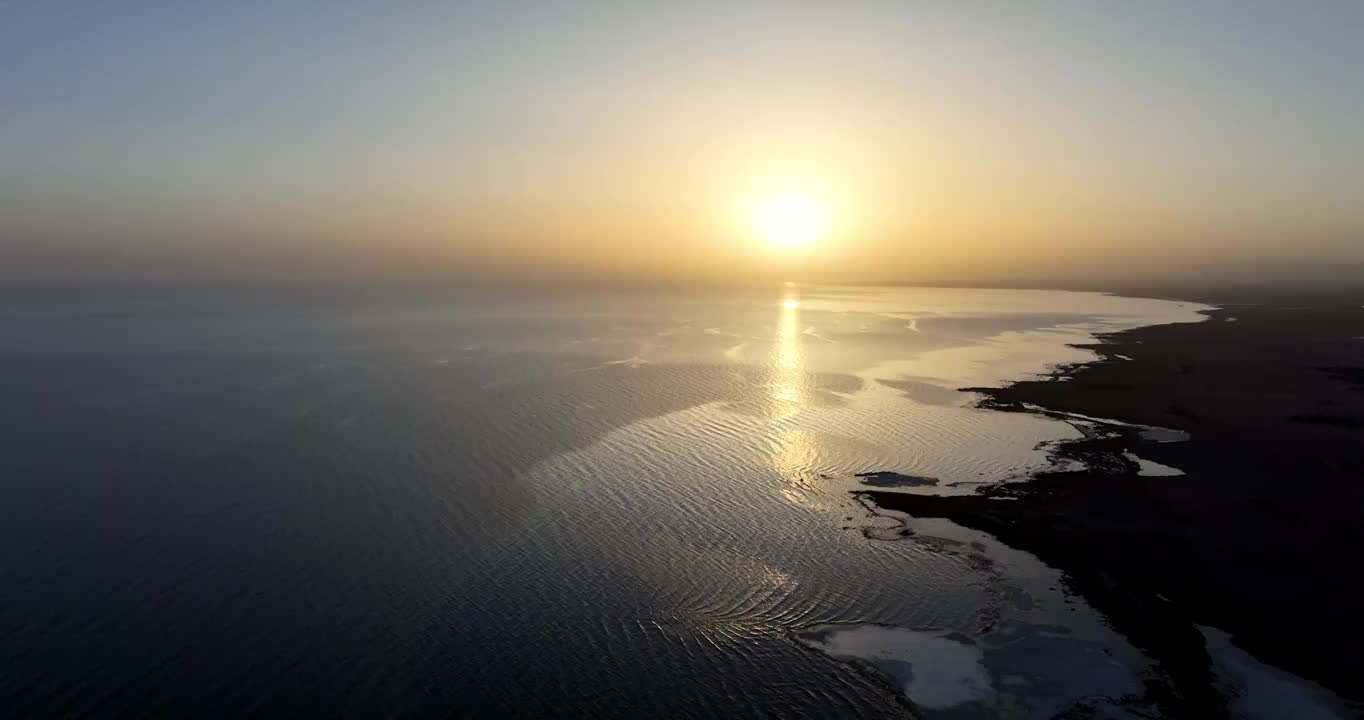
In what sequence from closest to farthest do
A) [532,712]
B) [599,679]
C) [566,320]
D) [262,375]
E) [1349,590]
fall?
[532,712]
[599,679]
[1349,590]
[262,375]
[566,320]

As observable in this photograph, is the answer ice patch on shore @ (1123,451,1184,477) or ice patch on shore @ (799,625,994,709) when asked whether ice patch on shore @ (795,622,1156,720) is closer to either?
ice patch on shore @ (799,625,994,709)

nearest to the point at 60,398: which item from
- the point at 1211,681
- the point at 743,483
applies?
the point at 743,483

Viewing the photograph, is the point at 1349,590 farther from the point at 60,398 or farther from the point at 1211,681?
the point at 60,398

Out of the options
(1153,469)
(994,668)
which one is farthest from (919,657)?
(1153,469)

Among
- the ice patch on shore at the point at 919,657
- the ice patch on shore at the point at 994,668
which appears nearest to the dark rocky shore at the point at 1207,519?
the ice patch on shore at the point at 994,668

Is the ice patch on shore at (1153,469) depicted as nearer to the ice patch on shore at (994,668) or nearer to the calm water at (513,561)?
the calm water at (513,561)

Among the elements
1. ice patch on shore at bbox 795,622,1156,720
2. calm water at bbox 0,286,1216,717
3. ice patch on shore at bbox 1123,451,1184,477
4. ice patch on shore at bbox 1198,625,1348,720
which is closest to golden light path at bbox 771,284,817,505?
calm water at bbox 0,286,1216,717

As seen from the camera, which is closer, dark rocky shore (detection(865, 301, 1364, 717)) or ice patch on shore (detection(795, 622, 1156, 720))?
ice patch on shore (detection(795, 622, 1156, 720))
